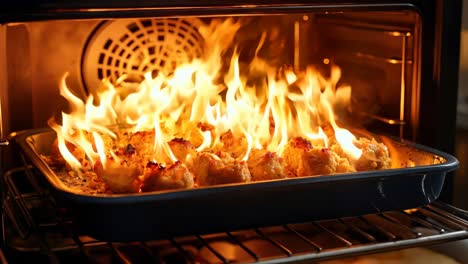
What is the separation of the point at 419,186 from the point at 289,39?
65cm

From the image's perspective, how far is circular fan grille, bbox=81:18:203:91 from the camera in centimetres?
173

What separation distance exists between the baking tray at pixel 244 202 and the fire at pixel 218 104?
0.81 ft

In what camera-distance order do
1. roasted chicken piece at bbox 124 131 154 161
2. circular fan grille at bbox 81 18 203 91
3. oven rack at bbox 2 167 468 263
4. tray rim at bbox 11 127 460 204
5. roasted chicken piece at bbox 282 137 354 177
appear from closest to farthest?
1. tray rim at bbox 11 127 460 204
2. oven rack at bbox 2 167 468 263
3. roasted chicken piece at bbox 282 137 354 177
4. roasted chicken piece at bbox 124 131 154 161
5. circular fan grille at bbox 81 18 203 91

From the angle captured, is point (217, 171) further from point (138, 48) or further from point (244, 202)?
point (138, 48)

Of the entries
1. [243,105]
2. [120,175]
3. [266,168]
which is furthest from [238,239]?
[243,105]

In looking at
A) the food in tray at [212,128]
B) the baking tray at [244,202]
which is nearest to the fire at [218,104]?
the food in tray at [212,128]

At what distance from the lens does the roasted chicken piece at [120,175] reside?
52.3 inches

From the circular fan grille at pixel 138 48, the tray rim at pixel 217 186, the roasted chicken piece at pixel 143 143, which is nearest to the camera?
the tray rim at pixel 217 186

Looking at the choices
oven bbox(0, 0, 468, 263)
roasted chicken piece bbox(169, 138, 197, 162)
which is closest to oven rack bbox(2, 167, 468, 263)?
oven bbox(0, 0, 468, 263)

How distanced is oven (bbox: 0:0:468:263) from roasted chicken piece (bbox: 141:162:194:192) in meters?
0.10

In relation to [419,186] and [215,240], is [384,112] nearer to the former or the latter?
[419,186]

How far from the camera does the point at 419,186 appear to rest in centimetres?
135

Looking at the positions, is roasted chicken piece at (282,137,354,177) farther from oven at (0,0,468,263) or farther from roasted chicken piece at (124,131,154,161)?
roasted chicken piece at (124,131,154,161)

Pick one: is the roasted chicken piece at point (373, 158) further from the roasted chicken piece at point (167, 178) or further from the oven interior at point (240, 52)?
the roasted chicken piece at point (167, 178)
